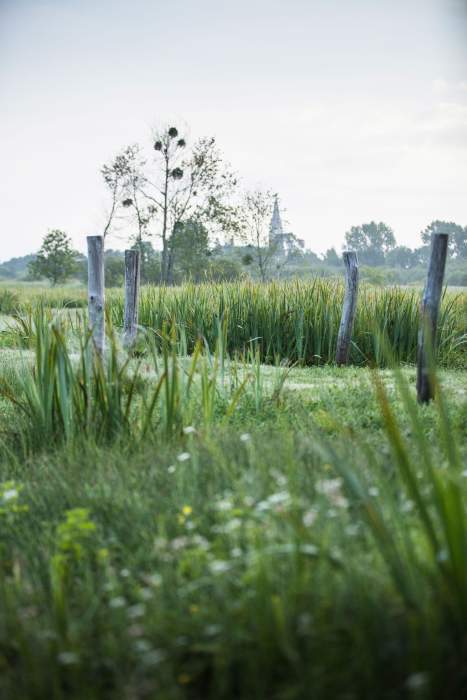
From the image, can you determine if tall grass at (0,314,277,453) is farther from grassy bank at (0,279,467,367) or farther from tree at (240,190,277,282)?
tree at (240,190,277,282)

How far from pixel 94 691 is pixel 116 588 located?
0.33 meters

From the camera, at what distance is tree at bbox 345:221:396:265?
3593 inches

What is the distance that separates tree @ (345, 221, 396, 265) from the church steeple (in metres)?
56.5

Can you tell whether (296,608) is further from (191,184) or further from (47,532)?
(191,184)


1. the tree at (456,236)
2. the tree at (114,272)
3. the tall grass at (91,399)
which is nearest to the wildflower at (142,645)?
the tall grass at (91,399)

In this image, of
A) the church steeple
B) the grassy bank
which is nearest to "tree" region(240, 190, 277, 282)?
the church steeple

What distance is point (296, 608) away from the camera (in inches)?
63.2

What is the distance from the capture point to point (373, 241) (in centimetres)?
9162

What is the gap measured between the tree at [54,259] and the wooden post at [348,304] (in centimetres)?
3618

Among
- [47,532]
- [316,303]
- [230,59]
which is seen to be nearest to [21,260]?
[230,59]

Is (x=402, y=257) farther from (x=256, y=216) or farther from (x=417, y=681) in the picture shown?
(x=417, y=681)

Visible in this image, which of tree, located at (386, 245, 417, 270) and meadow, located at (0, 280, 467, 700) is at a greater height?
tree, located at (386, 245, 417, 270)

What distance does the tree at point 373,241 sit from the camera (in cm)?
9125

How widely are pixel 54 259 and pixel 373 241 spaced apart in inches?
2367
